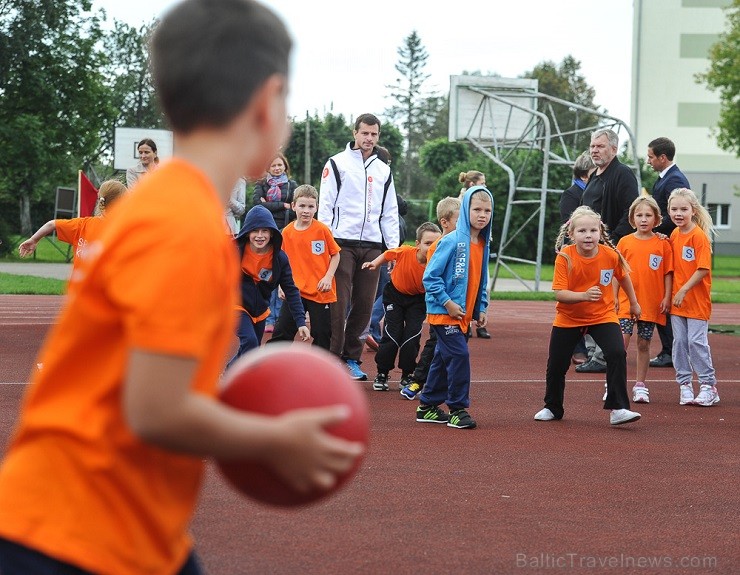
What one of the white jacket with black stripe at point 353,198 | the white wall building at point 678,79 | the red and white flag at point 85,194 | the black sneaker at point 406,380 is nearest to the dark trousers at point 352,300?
the white jacket with black stripe at point 353,198

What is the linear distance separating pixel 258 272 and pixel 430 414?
1732 millimetres

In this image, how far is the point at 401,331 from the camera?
10.3 m

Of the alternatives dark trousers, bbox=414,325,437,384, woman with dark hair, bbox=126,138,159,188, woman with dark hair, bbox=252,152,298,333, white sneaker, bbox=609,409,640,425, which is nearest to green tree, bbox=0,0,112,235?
woman with dark hair, bbox=252,152,298,333

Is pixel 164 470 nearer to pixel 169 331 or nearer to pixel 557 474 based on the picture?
pixel 169 331

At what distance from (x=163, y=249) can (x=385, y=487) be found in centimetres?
444

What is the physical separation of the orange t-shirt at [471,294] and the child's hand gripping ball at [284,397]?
600cm

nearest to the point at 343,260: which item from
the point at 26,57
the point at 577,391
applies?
the point at 577,391

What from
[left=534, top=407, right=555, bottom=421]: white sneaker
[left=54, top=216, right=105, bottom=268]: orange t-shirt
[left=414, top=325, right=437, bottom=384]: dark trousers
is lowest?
[left=534, top=407, right=555, bottom=421]: white sneaker

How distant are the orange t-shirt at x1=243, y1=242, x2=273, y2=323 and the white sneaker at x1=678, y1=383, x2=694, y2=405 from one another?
146 inches

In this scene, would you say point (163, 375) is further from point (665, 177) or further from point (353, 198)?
point (665, 177)

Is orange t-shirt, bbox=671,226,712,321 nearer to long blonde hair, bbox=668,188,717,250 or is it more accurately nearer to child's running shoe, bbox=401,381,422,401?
long blonde hair, bbox=668,188,717,250

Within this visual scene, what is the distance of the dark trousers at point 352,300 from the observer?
34.6 feet

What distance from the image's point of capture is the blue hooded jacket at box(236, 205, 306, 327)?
8680 mm

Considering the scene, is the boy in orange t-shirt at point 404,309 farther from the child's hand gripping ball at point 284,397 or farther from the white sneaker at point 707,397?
the child's hand gripping ball at point 284,397
